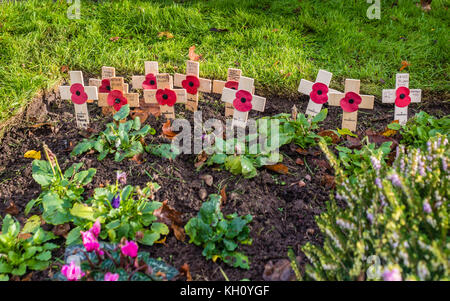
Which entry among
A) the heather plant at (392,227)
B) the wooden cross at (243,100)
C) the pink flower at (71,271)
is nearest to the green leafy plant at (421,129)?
the heather plant at (392,227)

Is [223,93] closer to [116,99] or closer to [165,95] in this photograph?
[165,95]

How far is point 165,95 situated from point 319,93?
1085 millimetres

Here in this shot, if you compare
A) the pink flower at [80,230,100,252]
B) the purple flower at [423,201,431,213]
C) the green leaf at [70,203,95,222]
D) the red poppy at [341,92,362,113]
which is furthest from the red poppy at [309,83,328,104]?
the pink flower at [80,230,100,252]

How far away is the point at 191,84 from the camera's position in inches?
123

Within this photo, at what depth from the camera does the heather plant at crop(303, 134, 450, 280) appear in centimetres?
160

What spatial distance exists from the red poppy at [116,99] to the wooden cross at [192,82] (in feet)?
1.36

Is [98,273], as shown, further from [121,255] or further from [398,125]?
[398,125]

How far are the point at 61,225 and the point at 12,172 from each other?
2.43 ft

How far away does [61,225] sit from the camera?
7.64 ft

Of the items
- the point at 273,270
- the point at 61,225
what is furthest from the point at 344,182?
the point at 61,225

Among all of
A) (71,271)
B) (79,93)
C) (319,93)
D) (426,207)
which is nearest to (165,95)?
(79,93)

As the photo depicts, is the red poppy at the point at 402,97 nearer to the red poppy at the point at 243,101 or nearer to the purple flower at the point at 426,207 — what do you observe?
the red poppy at the point at 243,101

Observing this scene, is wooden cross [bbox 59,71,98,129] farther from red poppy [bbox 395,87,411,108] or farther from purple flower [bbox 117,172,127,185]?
red poppy [bbox 395,87,411,108]
